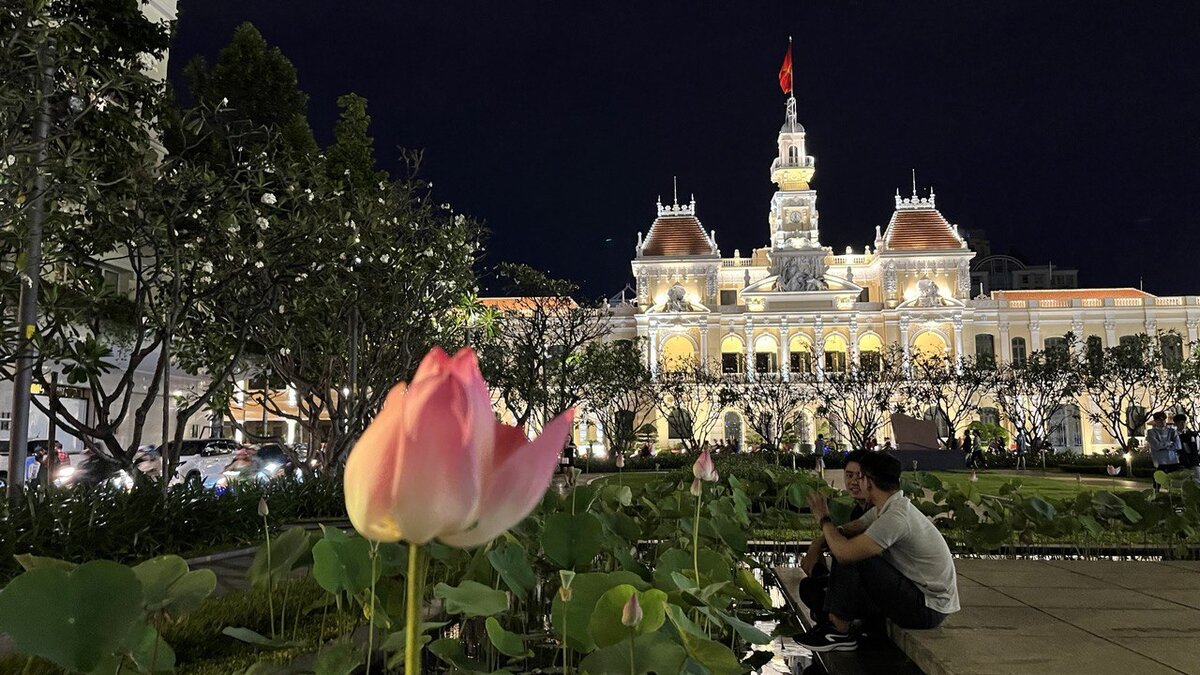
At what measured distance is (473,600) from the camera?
7.01 ft

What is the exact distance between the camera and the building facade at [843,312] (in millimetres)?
40500

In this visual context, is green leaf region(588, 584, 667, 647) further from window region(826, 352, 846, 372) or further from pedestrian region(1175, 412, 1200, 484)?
window region(826, 352, 846, 372)

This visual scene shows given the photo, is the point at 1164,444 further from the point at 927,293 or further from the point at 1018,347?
the point at 1018,347

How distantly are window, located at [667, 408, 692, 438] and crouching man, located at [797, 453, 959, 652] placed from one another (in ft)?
81.7

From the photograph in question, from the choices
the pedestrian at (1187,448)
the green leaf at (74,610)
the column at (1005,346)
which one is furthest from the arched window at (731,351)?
the green leaf at (74,610)

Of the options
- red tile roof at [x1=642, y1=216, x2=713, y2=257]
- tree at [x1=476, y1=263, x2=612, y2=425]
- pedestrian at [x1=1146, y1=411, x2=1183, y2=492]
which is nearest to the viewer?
pedestrian at [x1=1146, y1=411, x2=1183, y2=492]

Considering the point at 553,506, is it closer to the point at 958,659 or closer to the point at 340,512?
the point at 958,659

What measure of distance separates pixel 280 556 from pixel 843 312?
40.4 metres

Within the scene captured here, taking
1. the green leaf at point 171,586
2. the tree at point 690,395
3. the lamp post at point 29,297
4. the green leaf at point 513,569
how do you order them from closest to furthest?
1. the green leaf at point 171,586
2. the green leaf at point 513,569
3. the lamp post at point 29,297
4. the tree at point 690,395

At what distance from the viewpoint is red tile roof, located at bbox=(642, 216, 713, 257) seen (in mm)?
43031

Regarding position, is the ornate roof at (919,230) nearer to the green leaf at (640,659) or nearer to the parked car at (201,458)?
the parked car at (201,458)

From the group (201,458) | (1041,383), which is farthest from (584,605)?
(1041,383)

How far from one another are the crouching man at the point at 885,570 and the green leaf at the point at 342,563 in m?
2.19

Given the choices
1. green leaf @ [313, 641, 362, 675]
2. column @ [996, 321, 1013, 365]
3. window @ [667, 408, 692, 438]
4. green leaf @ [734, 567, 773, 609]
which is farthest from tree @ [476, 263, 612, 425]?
column @ [996, 321, 1013, 365]
